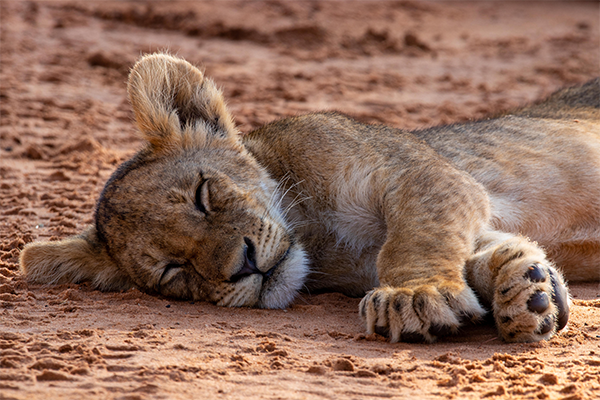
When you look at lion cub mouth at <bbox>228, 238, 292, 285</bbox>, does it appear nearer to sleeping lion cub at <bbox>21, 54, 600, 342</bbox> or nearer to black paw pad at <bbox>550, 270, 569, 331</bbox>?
sleeping lion cub at <bbox>21, 54, 600, 342</bbox>

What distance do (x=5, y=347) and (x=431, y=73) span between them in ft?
28.9

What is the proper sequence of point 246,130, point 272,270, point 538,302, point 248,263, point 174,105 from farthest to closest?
point 246,130, point 174,105, point 272,270, point 248,263, point 538,302

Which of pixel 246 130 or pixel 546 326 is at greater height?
pixel 246 130

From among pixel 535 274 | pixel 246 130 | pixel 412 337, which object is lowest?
pixel 412 337

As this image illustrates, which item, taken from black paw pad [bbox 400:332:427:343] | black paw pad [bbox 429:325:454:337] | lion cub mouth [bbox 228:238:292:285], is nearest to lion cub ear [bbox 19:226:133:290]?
lion cub mouth [bbox 228:238:292:285]

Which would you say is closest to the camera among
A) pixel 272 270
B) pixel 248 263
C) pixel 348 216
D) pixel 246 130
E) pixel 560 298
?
pixel 560 298

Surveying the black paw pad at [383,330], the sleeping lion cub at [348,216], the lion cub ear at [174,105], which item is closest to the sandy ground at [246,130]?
the black paw pad at [383,330]

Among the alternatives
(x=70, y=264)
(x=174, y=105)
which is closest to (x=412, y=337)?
(x=70, y=264)

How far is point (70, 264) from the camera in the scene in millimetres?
4141

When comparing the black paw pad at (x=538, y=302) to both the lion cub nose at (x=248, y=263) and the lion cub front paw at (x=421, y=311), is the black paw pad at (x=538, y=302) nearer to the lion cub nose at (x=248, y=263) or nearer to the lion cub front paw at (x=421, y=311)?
the lion cub front paw at (x=421, y=311)

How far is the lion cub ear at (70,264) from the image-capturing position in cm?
409

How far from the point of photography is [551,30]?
13.2m

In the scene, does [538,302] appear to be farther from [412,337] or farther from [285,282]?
[285,282]

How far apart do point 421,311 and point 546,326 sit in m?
0.55
